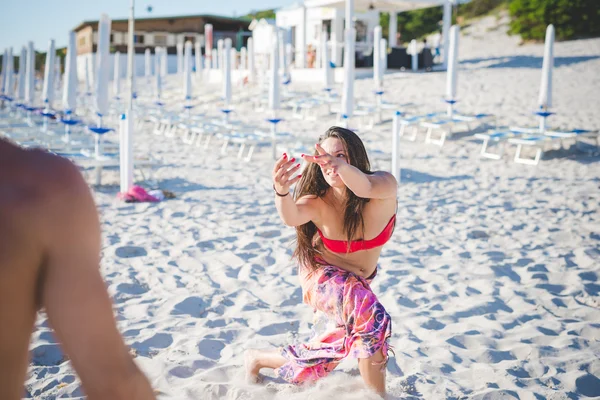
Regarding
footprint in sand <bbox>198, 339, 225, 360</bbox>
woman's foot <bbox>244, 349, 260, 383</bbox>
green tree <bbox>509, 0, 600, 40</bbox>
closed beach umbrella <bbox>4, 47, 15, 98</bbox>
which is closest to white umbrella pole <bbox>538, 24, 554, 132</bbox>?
footprint in sand <bbox>198, 339, 225, 360</bbox>

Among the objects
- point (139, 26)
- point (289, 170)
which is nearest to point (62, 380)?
point (289, 170)

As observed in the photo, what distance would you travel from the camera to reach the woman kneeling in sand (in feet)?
8.20

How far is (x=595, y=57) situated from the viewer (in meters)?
20.6

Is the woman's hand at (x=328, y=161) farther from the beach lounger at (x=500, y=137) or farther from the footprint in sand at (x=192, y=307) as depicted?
the beach lounger at (x=500, y=137)

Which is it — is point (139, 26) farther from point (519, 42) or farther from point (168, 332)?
point (168, 332)

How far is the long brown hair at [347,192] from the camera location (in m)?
2.70

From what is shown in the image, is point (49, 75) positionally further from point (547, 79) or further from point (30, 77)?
point (547, 79)

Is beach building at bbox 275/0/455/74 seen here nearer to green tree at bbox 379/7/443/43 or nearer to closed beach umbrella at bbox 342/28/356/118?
closed beach umbrella at bbox 342/28/356/118

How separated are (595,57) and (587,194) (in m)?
15.2

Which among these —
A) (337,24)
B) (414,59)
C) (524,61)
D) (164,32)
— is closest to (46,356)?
(414,59)

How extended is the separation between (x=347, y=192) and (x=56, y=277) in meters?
1.99

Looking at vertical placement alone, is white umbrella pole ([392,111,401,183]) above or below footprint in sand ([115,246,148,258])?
above

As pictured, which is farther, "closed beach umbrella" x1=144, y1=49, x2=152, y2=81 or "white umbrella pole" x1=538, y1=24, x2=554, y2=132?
"closed beach umbrella" x1=144, y1=49, x2=152, y2=81

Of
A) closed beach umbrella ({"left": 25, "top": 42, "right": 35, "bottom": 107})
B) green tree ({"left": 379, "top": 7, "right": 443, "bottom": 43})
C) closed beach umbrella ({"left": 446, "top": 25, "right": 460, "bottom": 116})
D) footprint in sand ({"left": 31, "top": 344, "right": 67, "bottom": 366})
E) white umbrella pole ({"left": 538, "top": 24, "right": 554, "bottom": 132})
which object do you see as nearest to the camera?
footprint in sand ({"left": 31, "top": 344, "right": 67, "bottom": 366})
